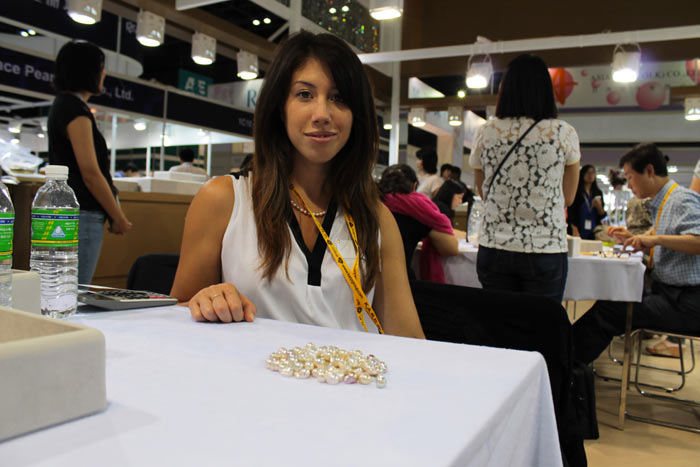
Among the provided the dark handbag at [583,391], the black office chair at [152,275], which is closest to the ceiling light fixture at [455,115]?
the black office chair at [152,275]

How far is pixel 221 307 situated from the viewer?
946mm

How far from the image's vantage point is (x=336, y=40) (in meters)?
1.39

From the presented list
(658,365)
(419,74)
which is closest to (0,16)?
(419,74)

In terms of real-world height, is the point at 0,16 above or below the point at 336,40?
above

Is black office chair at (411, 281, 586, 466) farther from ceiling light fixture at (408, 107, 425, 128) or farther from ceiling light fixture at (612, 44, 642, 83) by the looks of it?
ceiling light fixture at (408, 107, 425, 128)

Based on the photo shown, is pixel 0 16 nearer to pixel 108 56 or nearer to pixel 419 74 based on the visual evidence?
pixel 108 56

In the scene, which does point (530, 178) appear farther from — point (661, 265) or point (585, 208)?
point (585, 208)

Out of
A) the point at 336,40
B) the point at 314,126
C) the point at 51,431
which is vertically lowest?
the point at 51,431

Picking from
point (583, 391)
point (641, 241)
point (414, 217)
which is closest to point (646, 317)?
point (641, 241)

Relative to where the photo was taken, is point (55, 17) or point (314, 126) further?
point (55, 17)

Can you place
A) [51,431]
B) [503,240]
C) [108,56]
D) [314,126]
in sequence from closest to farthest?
[51,431] → [314,126] → [503,240] → [108,56]

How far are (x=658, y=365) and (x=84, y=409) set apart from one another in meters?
4.44

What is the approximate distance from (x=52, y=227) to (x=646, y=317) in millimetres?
2838

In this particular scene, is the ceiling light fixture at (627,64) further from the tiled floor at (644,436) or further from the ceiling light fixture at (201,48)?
the ceiling light fixture at (201,48)
